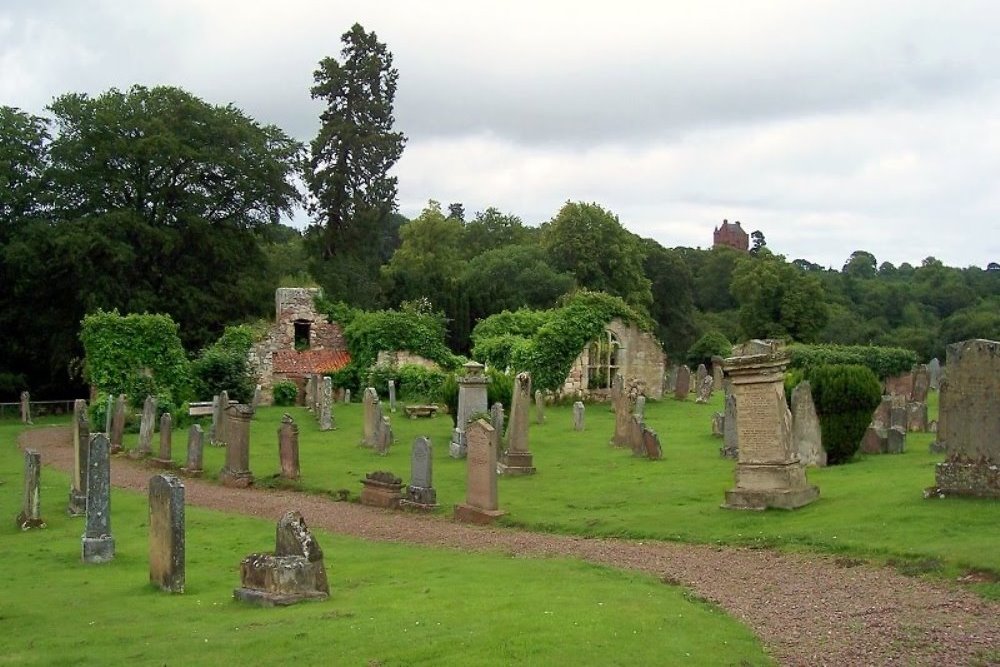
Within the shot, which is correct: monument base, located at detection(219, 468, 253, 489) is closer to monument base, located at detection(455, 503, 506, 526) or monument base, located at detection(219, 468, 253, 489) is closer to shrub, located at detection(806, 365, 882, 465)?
monument base, located at detection(455, 503, 506, 526)

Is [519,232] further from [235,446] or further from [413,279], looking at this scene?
[235,446]

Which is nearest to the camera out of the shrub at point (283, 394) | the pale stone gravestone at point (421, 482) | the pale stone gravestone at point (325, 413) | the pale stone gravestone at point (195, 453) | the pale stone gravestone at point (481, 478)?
the pale stone gravestone at point (481, 478)

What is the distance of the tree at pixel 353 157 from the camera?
5500cm

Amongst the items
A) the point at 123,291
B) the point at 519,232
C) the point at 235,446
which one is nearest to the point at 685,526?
the point at 235,446

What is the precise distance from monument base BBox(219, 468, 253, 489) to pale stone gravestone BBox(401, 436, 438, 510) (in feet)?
17.0

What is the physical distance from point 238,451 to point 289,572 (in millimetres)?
11920

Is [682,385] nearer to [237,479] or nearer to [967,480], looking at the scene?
[237,479]

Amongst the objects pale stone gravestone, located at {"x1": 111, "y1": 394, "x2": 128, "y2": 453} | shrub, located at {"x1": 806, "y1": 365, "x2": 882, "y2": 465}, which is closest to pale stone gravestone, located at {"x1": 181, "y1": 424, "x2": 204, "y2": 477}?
pale stone gravestone, located at {"x1": 111, "y1": 394, "x2": 128, "y2": 453}

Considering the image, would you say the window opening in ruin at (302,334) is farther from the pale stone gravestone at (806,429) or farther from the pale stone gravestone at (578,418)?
the pale stone gravestone at (806,429)

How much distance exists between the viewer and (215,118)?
154 ft

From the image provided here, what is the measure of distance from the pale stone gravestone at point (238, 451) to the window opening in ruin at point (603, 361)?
19116 millimetres

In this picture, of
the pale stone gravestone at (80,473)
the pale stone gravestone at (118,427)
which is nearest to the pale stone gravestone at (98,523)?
the pale stone gravestone at (80,473)

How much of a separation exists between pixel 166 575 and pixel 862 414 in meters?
12.3

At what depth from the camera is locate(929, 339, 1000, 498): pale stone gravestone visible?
12617 mm
